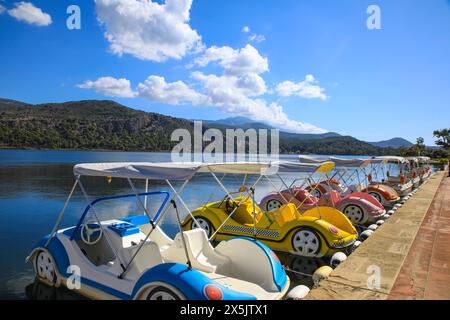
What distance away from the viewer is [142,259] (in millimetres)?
5516

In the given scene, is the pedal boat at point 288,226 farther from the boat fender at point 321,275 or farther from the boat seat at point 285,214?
the boat fender at point 321,275

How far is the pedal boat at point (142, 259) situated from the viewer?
4824mm

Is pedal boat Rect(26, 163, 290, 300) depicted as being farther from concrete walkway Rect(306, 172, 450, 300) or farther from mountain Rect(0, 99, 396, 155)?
mountain Rect(0, 99, 396, 155)

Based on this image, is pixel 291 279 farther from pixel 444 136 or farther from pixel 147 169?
pixel 444 136

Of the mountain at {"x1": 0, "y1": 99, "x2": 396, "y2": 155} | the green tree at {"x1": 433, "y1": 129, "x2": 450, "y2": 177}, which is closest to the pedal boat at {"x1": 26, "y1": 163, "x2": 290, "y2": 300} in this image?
the green tree at {"x1": 433, "y1": 129, "x2": 450, "y2": 177}

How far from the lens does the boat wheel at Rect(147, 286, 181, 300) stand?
4.23 meters

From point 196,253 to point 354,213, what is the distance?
A: 27.8ft

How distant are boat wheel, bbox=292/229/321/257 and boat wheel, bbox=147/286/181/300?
5.07 metres

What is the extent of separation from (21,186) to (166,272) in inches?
1010

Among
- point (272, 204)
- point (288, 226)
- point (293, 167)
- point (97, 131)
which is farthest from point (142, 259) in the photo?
point (97, 131)
